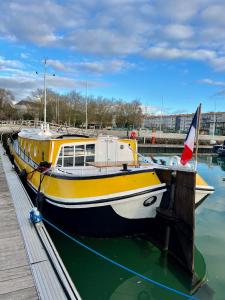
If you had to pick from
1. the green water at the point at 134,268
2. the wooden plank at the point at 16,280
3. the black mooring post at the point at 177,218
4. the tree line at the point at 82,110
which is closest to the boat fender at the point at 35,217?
the green water at the point at 134,268

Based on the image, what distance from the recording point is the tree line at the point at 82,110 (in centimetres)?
7469

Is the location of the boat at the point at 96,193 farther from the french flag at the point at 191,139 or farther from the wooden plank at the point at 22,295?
the wooden plank at the point at 22,295

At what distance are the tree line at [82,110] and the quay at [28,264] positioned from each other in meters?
64.9

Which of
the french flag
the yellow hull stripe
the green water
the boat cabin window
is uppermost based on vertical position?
the french flag

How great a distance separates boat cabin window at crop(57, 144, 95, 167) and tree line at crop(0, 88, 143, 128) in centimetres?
6198

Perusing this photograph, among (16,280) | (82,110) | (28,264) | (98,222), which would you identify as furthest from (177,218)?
(82,110)

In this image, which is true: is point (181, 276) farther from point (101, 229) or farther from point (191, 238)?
point (101, 229)

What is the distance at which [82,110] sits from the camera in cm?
7725

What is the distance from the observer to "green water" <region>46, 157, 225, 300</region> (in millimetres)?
6277

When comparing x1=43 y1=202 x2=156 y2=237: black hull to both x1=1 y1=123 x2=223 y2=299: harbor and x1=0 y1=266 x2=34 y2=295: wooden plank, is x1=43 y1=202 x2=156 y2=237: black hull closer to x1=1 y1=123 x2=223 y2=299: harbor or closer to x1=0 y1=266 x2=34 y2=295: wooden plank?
x1=1 y1=123 x2=223 y2=299: harbor

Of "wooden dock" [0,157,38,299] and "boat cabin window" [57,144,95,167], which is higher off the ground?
"boat cabin window" [57,144,95,167]

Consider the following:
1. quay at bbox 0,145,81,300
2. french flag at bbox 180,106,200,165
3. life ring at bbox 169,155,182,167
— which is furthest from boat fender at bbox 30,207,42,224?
french flag at bbox 180,106,200,165

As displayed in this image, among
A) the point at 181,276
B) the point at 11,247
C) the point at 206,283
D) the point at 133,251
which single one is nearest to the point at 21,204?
the point at 11,247

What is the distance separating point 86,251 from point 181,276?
2614 mm
